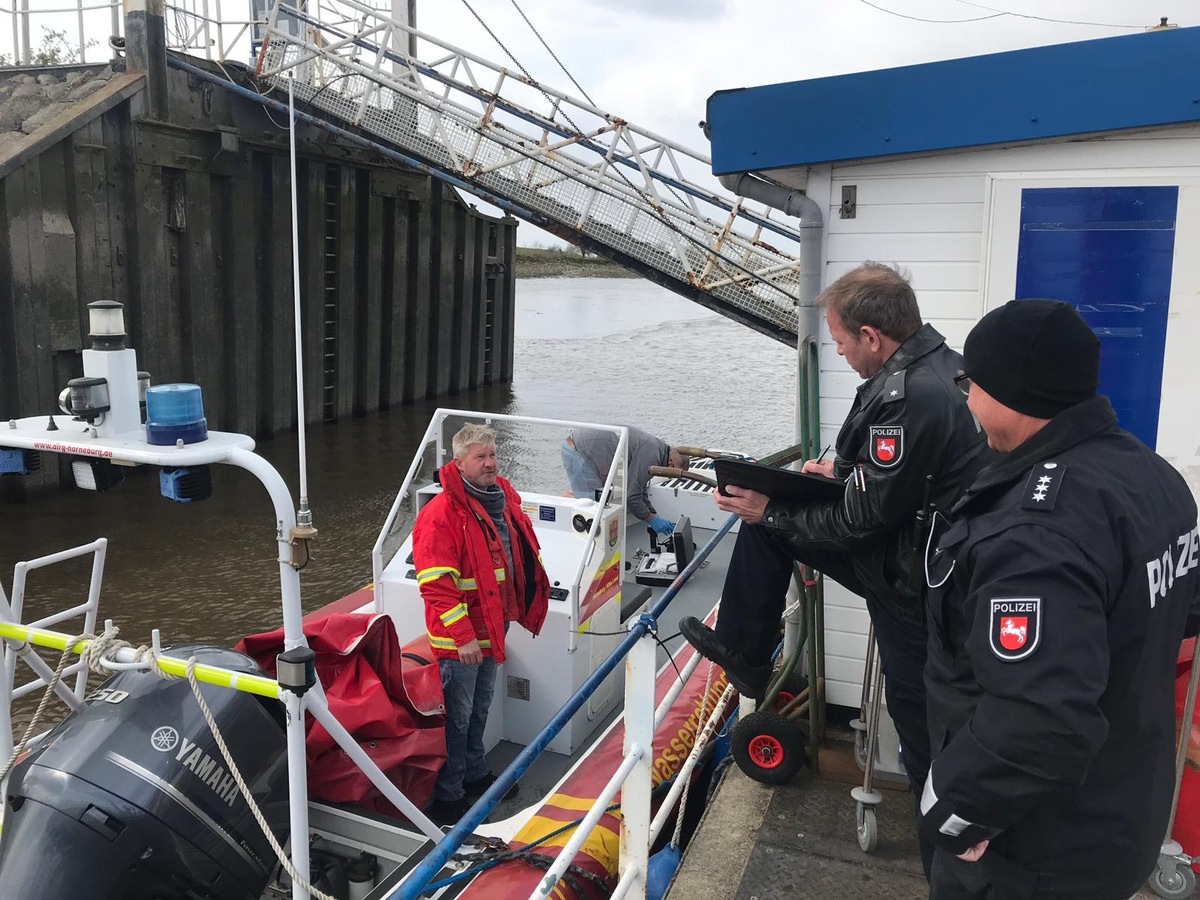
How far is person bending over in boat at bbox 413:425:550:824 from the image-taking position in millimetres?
3936

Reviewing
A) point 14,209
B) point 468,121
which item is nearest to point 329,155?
point 468,121

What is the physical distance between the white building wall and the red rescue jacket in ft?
4.41

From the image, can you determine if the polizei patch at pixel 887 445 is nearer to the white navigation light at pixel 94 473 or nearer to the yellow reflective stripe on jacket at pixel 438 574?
the white navigation light at pixel 94 473

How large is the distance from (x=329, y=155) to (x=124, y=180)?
158 inches

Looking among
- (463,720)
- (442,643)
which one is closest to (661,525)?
(463,720)

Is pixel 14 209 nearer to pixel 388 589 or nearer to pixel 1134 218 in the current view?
pixel 388 589

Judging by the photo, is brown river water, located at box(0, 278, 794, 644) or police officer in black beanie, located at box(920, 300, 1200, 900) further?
brown river water, located at box(0, 278, 794, 644)

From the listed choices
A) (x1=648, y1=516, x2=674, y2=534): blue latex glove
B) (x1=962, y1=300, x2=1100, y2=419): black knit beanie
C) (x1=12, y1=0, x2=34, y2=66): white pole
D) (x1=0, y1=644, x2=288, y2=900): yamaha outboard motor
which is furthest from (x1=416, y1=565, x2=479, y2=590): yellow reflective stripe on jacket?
(x1=12, y1=0, x2=34, y2=66): white pole

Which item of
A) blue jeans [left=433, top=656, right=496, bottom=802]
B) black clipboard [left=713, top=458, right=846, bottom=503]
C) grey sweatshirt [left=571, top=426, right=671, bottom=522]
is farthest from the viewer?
grey sweatshirt [left=571, top=426, right=671, bottom=522]

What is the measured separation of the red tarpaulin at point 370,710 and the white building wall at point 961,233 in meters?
1.60

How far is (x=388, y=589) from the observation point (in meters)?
4.92

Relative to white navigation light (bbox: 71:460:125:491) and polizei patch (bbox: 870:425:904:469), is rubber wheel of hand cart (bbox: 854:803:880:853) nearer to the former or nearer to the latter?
polizei patch (bbox: 870:425:904:469)

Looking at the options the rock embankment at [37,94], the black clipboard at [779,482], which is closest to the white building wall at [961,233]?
the black clipboard at [779,482]

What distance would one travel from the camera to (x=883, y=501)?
2.25m
